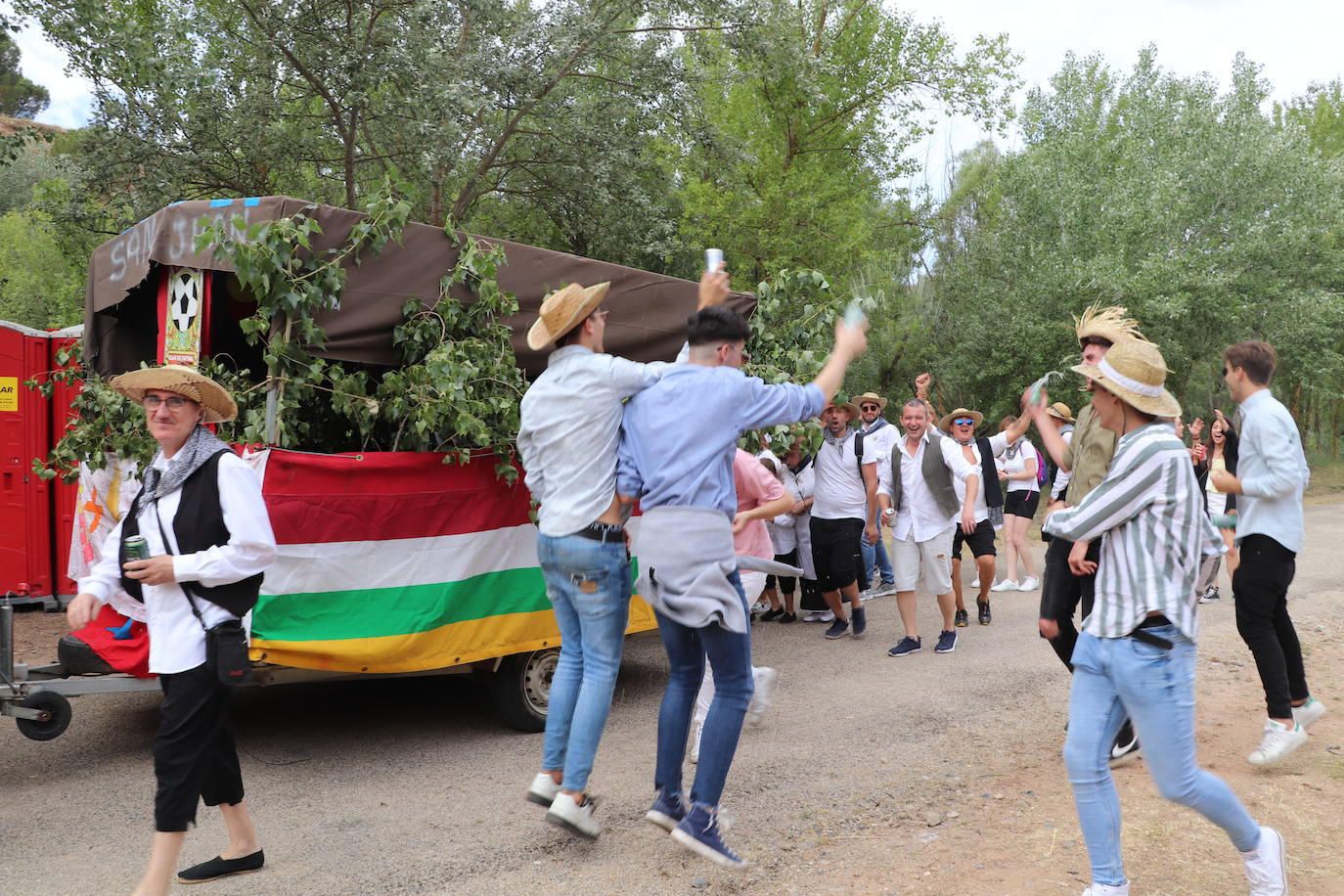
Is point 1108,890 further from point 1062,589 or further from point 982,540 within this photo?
point 982,540

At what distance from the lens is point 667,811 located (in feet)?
13.6

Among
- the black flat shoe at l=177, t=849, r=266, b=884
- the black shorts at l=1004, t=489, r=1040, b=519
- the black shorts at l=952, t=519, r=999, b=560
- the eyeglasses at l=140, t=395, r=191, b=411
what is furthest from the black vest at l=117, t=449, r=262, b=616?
the black shorts at l=1004, t=489, r=1040, b=519

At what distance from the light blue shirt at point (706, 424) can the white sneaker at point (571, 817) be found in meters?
1.19

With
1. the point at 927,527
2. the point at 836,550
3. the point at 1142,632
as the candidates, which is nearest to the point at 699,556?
the point at 1142,632

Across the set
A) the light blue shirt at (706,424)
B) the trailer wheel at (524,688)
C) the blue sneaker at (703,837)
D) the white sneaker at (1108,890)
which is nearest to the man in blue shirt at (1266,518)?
the white sneaker at (1108,890)

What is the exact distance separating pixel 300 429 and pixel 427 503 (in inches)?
35.3

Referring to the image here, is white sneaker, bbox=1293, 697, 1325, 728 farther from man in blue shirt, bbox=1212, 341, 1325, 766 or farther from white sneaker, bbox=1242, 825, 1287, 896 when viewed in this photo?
white sneaker, bbox=1242, 825, 1287, 896

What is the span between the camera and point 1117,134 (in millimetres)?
25375

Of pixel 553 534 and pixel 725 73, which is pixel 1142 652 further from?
pixel 725 73

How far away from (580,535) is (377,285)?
206cm

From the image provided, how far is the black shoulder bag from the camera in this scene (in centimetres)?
369

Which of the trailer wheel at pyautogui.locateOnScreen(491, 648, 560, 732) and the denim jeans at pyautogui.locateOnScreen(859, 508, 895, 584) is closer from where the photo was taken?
the trailer wheel at pyautogui.locateOnScreen(491, 648, 560, 732)

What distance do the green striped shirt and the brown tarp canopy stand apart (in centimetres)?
339

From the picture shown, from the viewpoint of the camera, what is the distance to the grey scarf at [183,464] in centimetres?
380
